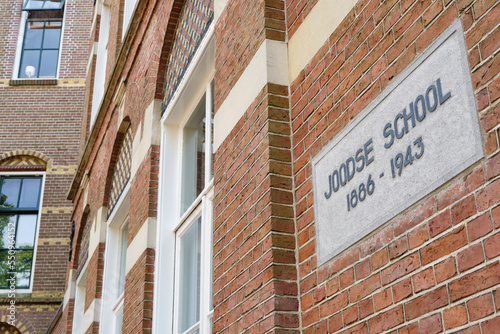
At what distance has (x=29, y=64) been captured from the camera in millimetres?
20219

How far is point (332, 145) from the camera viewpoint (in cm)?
349

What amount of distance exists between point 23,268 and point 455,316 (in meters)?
16.8

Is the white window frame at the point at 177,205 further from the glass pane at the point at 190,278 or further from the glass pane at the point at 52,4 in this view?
the glass pane at the point at 52,4

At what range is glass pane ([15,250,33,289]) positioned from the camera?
1752 cm

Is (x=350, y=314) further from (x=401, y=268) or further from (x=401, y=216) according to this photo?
(x=401, y=216)

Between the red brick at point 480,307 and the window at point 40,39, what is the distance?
19111 millimetres

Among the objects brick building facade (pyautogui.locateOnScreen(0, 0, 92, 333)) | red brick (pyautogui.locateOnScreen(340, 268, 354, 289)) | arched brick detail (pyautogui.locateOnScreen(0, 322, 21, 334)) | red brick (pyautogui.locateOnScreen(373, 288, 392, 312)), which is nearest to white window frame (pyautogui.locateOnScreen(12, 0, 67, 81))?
brick building facade (pyautogui.locateOnScreen(0, 0, 92, 333))

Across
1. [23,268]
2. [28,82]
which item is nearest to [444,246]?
[23,268]

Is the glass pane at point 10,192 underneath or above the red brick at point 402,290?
above

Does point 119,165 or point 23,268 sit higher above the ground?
point 23,268

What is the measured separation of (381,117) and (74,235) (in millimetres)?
11560

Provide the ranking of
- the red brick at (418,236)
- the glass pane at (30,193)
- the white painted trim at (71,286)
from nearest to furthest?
1. the red brick at (418,236)
2. the white painted trim at (71,286)
3. the glass pane at (30,193)

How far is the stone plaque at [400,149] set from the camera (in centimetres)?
261

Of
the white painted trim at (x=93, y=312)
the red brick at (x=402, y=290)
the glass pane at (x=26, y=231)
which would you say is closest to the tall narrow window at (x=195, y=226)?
the red brick at (x=402, y=290)
